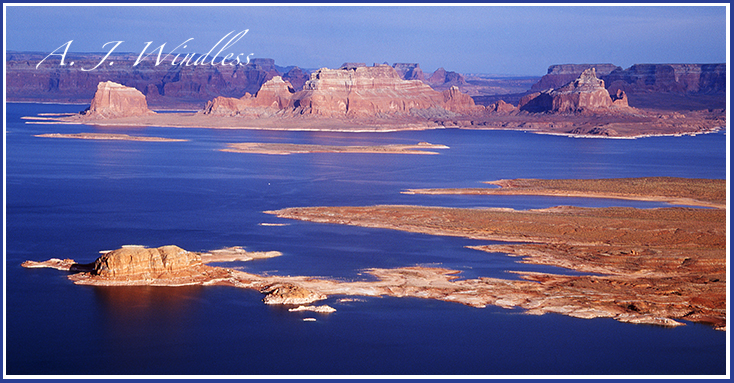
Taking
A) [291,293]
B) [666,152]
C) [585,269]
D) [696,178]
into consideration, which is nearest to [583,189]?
[696,178]

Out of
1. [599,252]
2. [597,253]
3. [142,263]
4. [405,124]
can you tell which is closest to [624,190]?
[599,252]

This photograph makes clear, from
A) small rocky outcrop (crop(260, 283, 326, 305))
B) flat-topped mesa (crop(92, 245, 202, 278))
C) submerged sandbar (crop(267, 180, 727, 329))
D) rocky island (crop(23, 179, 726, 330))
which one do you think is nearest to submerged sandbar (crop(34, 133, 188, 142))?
submerged sandbar (crop(267, 180, 727, 329))

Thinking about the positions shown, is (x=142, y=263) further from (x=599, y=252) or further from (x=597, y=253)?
(x=599, y=252)

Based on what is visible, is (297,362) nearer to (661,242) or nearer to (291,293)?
(291,293)

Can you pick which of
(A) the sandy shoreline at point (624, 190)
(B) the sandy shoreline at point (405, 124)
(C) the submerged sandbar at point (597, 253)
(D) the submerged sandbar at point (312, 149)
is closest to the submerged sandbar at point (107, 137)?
(D) the submerged sandbar at point (312, 149)

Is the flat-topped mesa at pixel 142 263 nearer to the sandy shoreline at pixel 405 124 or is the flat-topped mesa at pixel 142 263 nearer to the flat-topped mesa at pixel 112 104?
the sandy shoreline at pixel 405 124

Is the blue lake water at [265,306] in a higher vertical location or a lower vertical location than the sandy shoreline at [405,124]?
lower
